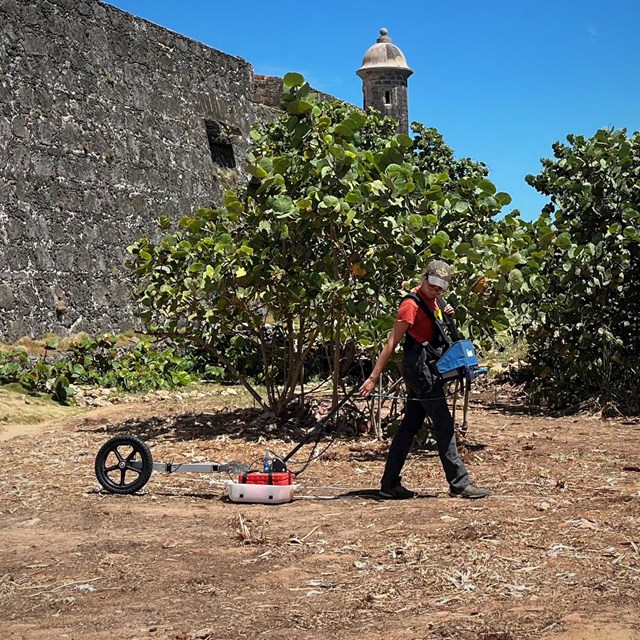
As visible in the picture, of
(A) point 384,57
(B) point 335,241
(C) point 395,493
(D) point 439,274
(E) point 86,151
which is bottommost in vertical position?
(C) point 395,493

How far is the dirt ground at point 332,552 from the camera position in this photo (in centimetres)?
443

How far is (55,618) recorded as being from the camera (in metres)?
4.58

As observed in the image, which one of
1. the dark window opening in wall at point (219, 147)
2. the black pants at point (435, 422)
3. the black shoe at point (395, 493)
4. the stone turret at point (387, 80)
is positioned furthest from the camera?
the stone turret at point (387, 80)

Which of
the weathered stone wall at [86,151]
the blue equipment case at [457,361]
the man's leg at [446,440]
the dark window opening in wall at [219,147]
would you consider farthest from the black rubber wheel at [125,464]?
the dark window opening in wall at [219,147]

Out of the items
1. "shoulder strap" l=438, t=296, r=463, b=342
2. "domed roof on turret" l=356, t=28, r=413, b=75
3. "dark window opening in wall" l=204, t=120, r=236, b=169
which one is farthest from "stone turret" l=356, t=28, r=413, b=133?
"shoulder strap" l=438, t=296, r=463, b=342

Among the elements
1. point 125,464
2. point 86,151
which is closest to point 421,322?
point 125,464

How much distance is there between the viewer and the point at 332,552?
5.62 metres

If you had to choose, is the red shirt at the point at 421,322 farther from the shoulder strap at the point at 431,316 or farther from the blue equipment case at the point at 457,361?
the blue equipment case at the point at 457,361

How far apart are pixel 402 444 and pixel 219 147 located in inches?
496

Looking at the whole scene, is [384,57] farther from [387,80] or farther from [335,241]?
[335,241]

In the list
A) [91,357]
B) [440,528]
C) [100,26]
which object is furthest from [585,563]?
[100,26]

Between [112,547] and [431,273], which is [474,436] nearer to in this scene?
[431,273]

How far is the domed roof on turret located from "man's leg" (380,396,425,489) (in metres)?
22.6

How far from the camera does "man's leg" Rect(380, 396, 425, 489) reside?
275 inches
